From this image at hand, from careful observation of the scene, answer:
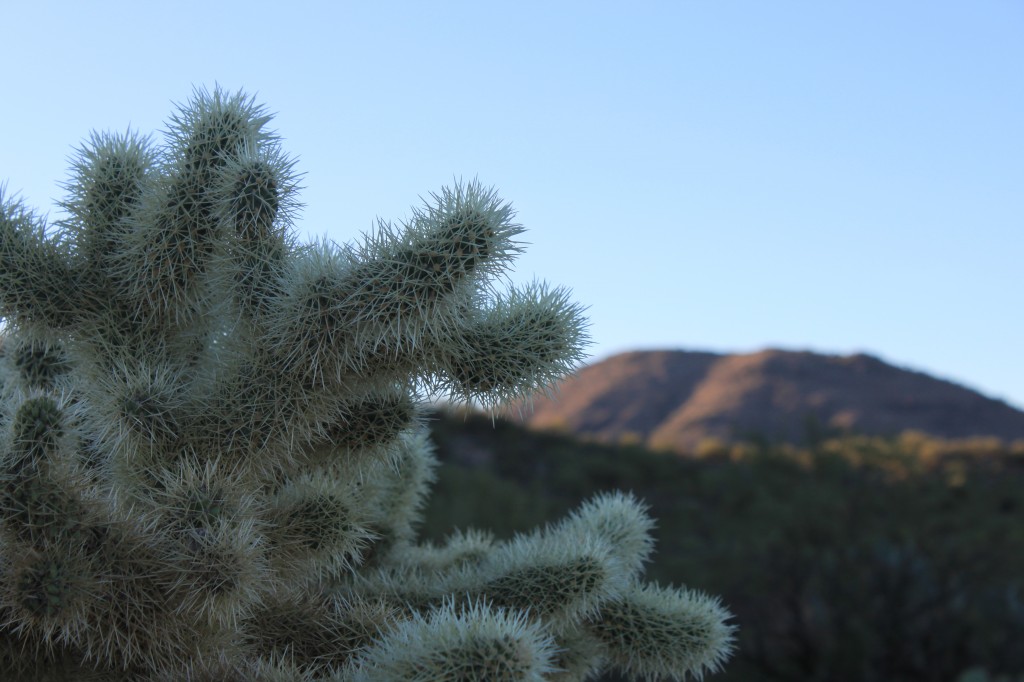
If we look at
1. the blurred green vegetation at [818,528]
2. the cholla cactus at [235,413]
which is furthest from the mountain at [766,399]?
the cholla cactus at [235,413]

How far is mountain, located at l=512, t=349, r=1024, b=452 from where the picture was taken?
28922mm

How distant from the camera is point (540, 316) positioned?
1803 millimetres

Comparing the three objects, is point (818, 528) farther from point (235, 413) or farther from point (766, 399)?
point (766, 399)

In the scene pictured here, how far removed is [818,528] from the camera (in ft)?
44.4

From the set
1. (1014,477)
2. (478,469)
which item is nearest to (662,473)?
(478,469)

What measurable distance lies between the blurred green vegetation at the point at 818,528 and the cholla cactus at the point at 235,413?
3.84 meters

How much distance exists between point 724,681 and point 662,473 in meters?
7.91

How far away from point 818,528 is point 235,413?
513 inches

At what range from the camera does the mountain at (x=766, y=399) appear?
28.9 metres

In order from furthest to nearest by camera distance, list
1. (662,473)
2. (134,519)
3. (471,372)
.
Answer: (662,473) → (471,372) → (134,519)

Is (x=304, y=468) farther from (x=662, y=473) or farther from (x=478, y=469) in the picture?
(x=662, y=473)

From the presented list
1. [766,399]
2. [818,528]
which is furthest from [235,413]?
[766,399]

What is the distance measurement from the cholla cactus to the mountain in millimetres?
24999

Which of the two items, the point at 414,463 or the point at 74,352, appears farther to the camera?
the point at 414,463
